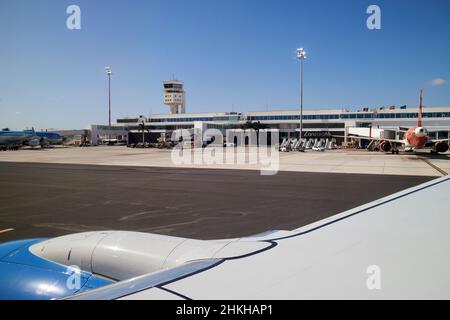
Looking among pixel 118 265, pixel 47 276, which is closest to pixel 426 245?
pixel 118 265

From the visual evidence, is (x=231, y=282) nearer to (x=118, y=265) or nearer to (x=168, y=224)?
(x=118, y=265)

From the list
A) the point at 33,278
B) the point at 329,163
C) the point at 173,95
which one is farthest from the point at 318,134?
the point at 33,278

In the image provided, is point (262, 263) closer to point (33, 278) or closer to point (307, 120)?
point (33, 278)

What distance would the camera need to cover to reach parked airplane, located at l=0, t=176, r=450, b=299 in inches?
81.9

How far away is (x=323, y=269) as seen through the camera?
8.12ft

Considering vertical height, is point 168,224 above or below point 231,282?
below

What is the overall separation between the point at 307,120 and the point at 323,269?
10642 cm

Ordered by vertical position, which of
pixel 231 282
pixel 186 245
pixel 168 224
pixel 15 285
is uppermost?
pixel 231 282

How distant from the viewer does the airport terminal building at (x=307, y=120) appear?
288 feet

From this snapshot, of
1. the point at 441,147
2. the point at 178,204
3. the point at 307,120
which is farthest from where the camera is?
the point at 307,120

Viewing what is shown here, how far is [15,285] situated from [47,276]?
1.06 ft

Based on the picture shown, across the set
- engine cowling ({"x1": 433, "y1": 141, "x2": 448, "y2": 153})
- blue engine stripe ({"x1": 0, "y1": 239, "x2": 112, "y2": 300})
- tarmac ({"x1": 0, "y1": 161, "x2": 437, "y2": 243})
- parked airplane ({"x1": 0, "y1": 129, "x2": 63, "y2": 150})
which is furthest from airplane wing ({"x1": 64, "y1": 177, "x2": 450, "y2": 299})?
parked airplane ({"x1": 0, "y1": 129, "x2": 63, "y2": 150})
